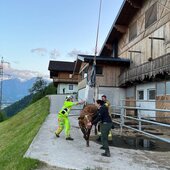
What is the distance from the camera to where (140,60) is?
73.2ft

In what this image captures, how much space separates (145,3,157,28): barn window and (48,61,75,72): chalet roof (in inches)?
1555

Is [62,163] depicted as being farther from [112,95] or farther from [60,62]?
[60,62]

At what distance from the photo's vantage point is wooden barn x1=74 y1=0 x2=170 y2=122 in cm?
1758

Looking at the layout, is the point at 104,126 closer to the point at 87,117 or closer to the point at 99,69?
the point at 87,117

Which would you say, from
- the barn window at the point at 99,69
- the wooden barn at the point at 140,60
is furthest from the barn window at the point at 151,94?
the barn window at the point at 99,69

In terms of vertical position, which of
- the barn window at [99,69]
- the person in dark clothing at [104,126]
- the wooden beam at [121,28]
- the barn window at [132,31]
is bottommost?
the person in dark clothing at [104,126]

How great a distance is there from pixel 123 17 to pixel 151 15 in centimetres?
533

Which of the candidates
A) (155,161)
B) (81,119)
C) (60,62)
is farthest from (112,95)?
(60,62)

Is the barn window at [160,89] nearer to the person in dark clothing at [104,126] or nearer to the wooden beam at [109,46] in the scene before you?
the person in dark clothing at [104,126]

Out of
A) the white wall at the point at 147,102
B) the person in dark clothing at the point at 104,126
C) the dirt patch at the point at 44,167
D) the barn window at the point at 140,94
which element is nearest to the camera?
the dirt patch at the point at 44,167

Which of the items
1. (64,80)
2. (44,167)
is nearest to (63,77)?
(64,80)

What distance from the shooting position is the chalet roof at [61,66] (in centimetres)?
5986

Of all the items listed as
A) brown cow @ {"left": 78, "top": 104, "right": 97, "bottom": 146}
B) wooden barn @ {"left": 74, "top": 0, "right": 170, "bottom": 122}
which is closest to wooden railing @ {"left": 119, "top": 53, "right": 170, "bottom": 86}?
wooden barn @ {"left": 74, "top": 0, "right": 170, "bottom": 122}

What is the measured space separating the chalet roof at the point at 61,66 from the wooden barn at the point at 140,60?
30053mm
